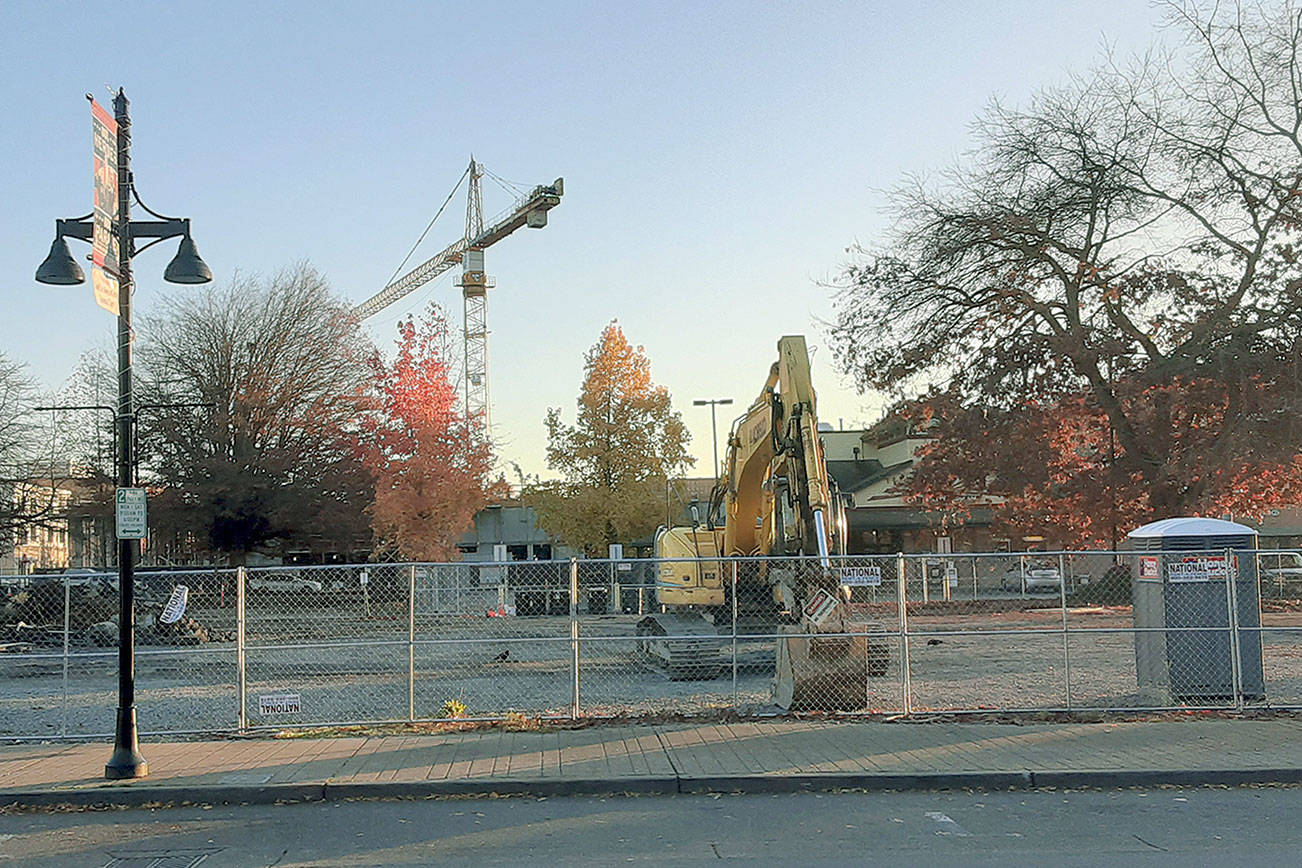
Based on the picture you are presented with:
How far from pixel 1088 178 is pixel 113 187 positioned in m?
29.6

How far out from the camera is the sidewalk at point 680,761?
396 inches

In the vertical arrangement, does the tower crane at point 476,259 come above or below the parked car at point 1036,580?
above

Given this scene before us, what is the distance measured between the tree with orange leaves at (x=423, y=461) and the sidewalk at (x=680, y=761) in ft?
82.4

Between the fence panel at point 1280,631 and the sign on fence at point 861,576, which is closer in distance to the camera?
the sign on fence at point 861,576

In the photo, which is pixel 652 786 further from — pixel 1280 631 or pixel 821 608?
pixel 1280 631

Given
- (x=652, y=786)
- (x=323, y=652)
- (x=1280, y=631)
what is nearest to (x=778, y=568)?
(x=1280, y=631)

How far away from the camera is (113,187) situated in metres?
10.9

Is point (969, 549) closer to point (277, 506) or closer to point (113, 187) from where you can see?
point (277, 506)

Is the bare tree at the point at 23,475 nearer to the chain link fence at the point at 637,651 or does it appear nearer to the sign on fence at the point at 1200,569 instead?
the chain link fence at the point at 637,651

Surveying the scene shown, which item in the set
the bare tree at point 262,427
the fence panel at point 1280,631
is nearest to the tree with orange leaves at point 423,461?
the bare tree at point 262,427

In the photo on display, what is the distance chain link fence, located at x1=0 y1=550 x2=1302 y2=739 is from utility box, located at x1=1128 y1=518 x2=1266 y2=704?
23 millimetres

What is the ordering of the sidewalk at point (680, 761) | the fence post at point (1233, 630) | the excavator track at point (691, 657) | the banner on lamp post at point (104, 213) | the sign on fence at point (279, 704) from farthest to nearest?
the excavator track at point (691, 657)
the fence post at point (1233, 630)
the sign on fence at point (279, 704)
the banner on lamp post at point (104, 213)
the sidewalk at point (680, 761)

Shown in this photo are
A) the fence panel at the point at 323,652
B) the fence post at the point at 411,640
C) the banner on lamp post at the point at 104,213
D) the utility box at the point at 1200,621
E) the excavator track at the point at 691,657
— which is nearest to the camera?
the banner on lamp post at the point at 104,213

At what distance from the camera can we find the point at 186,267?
36.0ft
